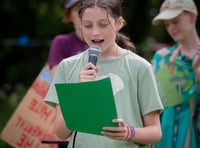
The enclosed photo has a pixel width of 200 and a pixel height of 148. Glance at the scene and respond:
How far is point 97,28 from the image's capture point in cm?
348

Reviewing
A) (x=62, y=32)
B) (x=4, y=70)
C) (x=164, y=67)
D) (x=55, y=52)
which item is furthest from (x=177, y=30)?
(x=4, y=70)

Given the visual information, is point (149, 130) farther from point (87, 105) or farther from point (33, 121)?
point (33, 121)

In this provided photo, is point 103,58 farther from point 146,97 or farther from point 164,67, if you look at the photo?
point 164,67

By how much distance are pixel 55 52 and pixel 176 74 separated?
32.5 inches

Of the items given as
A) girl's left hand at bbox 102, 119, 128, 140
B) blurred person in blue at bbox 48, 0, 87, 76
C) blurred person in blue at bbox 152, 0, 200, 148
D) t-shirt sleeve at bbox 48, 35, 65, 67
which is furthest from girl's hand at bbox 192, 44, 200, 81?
girl's left hand at bbox 102, 119, 128, 140

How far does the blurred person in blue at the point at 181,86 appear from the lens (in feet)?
15.5

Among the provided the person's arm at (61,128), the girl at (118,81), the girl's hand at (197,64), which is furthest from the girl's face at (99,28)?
the girl's hand at (197,64)

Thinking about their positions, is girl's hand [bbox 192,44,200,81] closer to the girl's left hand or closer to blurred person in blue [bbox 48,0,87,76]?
blurred person in blue [bbox 48,0,87,76]

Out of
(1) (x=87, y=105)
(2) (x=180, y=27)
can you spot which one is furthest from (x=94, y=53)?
(2) (x=180, y=27)

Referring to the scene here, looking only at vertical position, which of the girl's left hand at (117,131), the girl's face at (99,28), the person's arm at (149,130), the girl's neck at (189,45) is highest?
the girl's face at (99,28)

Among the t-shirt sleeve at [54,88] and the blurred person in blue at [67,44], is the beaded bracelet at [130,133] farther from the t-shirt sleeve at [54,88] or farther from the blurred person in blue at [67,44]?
the blurred person in blue at [67,44]

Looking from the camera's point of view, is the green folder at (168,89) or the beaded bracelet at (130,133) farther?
the green folder at (168,89)

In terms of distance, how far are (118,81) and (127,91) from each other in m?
0.06

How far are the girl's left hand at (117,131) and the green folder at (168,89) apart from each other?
1435mm
